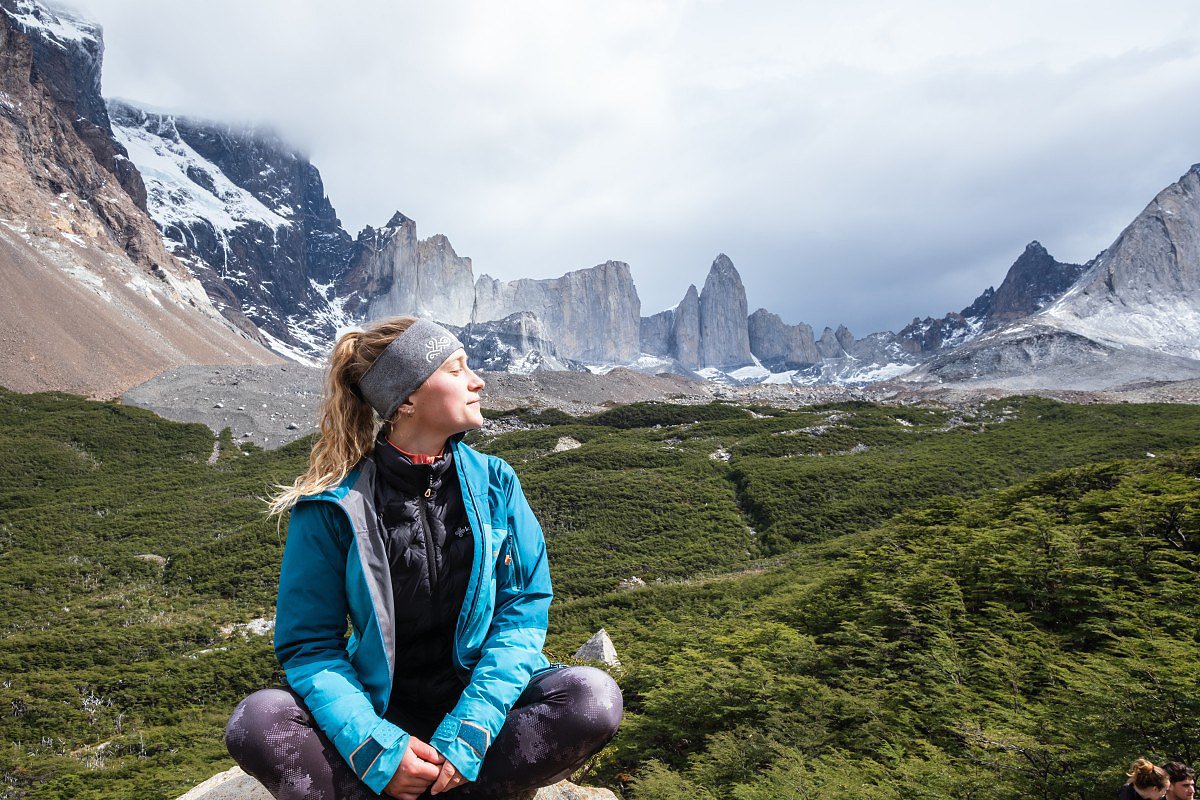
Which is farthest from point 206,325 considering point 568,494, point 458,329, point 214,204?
point 214,204

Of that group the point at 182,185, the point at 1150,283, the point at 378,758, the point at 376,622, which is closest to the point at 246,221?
the point at 182,185

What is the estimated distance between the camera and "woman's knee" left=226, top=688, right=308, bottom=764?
2.03 metres

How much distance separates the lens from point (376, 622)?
227 centimetres

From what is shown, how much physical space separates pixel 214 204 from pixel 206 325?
326ft

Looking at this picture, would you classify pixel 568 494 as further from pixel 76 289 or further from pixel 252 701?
pixel 76 289

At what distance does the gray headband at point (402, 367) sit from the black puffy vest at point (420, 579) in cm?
20

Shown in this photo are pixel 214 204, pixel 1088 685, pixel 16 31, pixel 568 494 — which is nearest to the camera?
pixel 1088 685

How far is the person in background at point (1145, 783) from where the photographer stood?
2.86 meters

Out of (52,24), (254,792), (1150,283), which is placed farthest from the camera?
A: (1150,283)

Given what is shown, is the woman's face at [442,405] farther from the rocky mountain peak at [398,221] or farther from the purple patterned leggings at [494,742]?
the rocky mountain peak at [398,221]

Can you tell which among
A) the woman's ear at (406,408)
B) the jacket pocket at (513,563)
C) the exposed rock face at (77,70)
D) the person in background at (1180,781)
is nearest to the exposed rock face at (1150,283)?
the person in background at (1180,781)

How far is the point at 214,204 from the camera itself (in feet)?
521

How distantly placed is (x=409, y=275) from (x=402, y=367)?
7286 inches

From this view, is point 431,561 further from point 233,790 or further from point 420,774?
point 233,790
